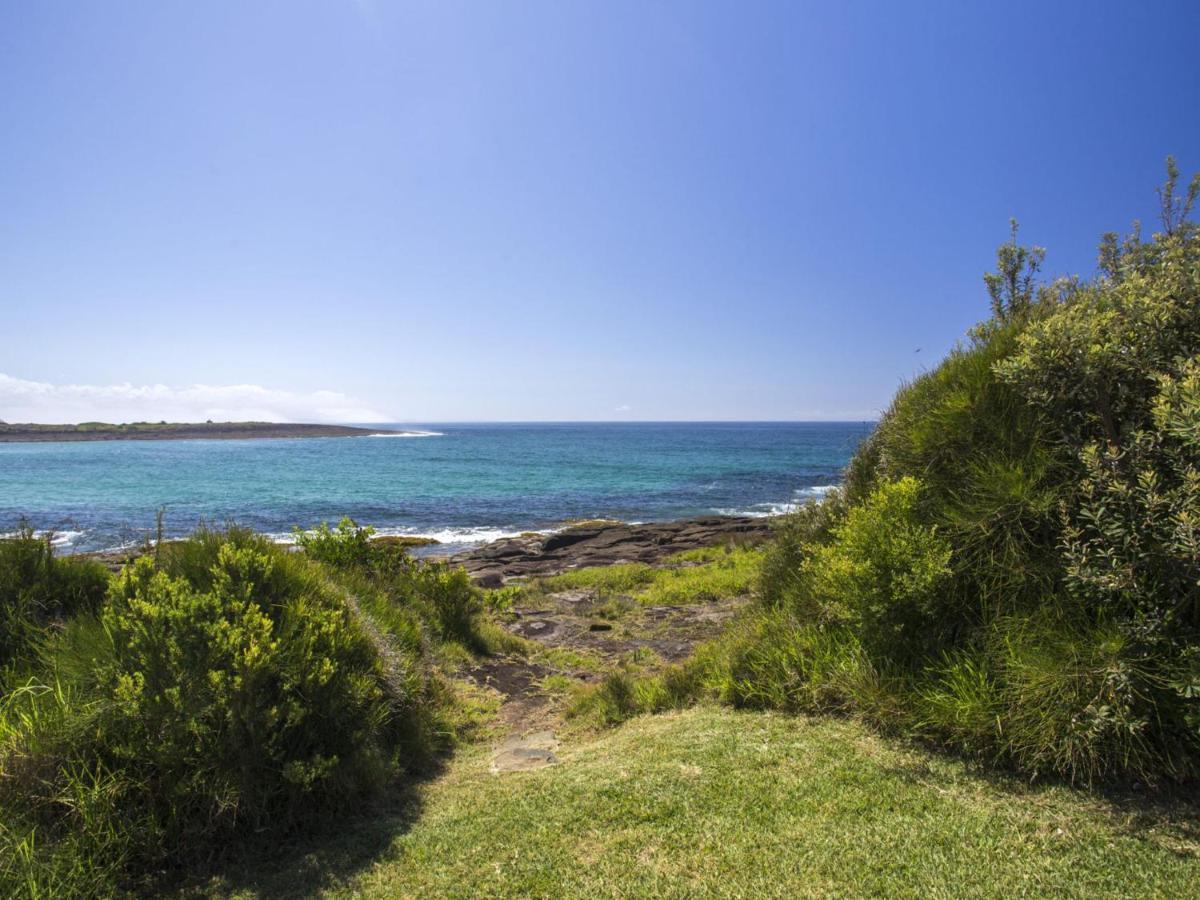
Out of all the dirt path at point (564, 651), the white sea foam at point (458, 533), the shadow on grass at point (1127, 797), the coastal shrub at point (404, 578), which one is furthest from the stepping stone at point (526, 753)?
the white sea foam at point (458, 533)

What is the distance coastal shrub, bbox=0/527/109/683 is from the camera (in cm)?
633

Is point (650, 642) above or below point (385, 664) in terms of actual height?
below

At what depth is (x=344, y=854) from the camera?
4.38m

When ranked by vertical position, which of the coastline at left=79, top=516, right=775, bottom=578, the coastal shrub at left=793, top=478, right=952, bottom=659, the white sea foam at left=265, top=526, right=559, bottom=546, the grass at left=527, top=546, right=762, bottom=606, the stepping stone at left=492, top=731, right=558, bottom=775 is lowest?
the white sea foam at left=265, top=526, right=559, bottom=546

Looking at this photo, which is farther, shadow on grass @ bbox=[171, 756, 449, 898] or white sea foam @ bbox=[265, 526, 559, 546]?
white sea foam @ bbox=[265, 526, 559, 546]

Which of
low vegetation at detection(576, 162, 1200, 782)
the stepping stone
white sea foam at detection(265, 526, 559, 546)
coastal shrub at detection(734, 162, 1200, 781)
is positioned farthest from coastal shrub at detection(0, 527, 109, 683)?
white sea foam at detection(265, 526, 559, 546)

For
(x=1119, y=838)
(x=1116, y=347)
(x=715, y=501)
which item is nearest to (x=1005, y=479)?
(x=1116, y=347)

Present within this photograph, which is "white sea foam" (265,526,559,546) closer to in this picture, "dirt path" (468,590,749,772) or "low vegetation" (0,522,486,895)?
"dirt path" (468,590,749,772)

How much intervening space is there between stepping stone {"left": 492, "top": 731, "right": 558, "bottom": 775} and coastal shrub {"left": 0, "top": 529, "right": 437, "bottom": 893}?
114cm

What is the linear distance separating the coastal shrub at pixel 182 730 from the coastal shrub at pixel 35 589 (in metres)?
1.02

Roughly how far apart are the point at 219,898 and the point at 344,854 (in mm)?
782

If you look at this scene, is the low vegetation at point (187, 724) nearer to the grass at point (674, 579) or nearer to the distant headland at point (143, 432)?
the grass at point (674, 579)

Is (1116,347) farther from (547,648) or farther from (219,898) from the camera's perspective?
(547,648)

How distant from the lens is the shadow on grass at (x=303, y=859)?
404cm
